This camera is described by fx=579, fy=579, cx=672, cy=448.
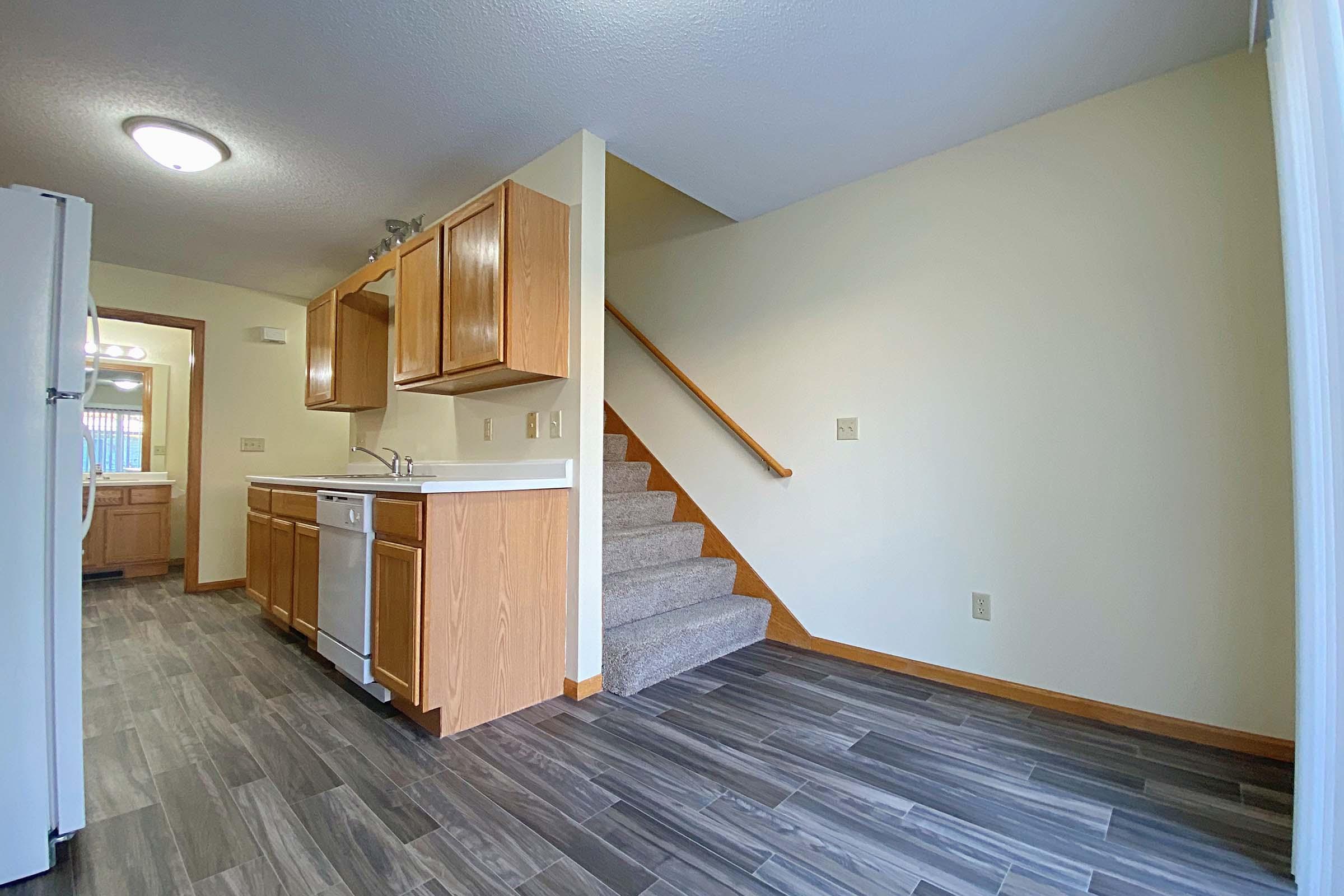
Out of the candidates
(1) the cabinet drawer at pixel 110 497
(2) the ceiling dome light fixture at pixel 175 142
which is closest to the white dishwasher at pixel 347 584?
(2) the ceiling dome light fixture at pixel 175 142

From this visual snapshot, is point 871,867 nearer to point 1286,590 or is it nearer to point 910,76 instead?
point 1286,590

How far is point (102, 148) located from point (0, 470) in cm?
218

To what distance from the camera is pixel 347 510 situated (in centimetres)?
238

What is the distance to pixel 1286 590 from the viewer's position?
184 centimetres

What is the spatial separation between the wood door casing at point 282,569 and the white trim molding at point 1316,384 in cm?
368

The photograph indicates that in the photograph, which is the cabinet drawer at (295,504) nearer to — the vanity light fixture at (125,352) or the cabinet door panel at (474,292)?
the cabinet door panel at (474,292)

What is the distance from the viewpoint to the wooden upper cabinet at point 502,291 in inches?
91.7

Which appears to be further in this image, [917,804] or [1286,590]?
[1286,590]

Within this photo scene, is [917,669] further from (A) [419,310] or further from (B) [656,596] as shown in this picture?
(A) [419,310]

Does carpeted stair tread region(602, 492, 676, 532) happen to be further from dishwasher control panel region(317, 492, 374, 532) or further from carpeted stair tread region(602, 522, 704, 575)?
dishwasher control panel region(317, 492, 374, 532)

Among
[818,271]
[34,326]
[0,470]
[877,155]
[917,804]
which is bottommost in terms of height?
[917,804]

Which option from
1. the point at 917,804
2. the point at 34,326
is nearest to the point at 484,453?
the point at 34,326

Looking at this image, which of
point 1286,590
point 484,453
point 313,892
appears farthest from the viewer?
point 484,453

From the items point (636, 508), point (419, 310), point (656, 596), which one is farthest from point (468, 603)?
point (419, 310)
